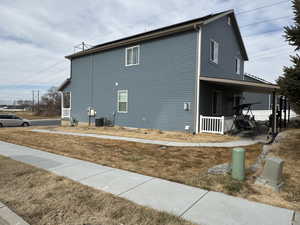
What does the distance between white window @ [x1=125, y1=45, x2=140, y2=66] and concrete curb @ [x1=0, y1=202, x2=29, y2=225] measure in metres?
11.1

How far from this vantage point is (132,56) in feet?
43.2

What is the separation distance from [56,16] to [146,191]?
13.8 m

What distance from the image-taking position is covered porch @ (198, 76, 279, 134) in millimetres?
9586

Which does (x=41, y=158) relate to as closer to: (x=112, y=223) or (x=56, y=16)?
(x=112, y=223)

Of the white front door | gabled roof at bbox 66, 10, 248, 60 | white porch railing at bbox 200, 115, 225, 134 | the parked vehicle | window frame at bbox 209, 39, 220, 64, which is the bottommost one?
the parked vehicle

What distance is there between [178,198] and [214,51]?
36.0 feet

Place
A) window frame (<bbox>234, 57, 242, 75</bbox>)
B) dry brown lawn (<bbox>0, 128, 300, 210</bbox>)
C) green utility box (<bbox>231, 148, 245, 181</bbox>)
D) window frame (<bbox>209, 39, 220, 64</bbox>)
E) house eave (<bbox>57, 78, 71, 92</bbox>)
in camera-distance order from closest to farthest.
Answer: dry brown lawn (<bbox>0, 128, 300, 210</bbox>), green utility box (<bbox>231, 148, 245, 181</bbox>), window frame (<bbox>209, 39, 220, 64</bbox>), window frame (<bbox>234, 57, 242, 75</bbox>), house eave (<bbox>57, 78, 71, 92</bbox>)

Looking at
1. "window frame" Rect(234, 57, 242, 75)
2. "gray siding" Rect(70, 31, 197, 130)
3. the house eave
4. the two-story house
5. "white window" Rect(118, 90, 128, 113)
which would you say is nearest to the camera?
the two-story house

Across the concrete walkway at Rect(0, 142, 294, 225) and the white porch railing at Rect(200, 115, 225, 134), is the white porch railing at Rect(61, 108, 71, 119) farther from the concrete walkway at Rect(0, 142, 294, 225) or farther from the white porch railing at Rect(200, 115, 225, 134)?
the concrete walkway at Rect(0, 142, 294, 225)

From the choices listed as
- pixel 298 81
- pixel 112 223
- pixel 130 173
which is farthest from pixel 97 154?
pixel 298 81

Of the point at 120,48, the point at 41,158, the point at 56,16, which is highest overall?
the point at 56,16

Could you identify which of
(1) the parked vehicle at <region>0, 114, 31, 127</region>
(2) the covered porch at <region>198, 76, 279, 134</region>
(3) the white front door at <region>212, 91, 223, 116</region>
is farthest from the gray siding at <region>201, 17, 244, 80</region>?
(1) the parked vehicle at <region>0, 114, 31, 127</region>

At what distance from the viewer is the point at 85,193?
11.3ft

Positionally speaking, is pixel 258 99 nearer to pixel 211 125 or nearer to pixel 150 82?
pixel 211 125
